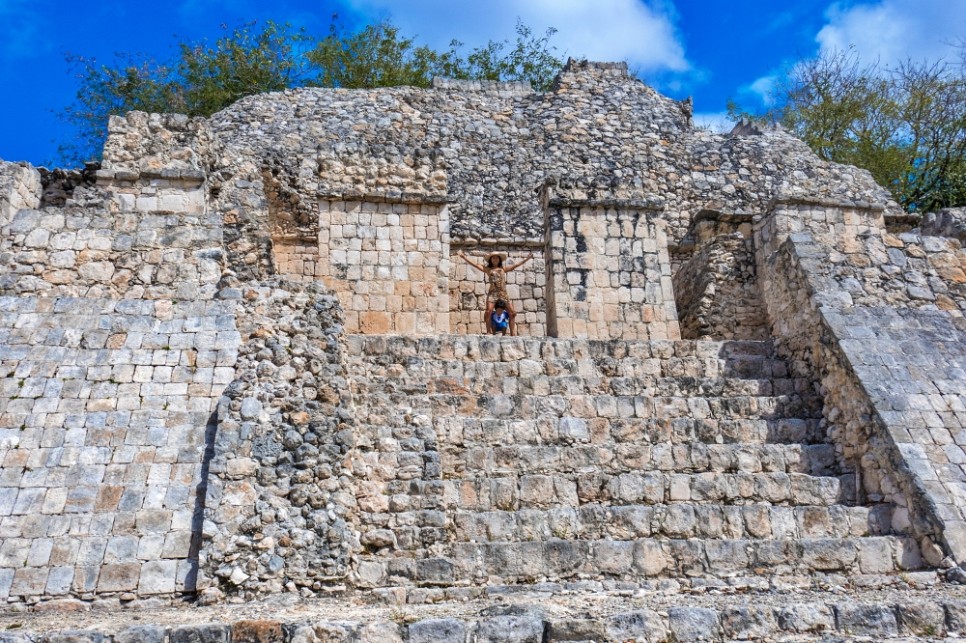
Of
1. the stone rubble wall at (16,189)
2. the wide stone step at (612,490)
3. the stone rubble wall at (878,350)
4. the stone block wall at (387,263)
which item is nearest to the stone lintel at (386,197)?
the stone block wall at (387,263)

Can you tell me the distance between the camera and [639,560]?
17.3 feet

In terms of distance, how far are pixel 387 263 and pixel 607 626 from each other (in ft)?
19.0

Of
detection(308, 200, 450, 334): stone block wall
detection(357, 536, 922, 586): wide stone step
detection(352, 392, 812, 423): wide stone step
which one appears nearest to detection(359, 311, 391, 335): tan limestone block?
detection(308, 200, 450, 334): stone block wall

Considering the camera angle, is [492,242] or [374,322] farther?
[492,242]

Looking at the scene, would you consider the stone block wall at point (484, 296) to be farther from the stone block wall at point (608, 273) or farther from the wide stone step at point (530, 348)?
the wide stone step at point (530, 348)

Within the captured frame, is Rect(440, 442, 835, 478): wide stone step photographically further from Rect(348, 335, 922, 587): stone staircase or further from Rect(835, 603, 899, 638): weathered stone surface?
Rect(835, 603, 899, 638): weathered stone surface

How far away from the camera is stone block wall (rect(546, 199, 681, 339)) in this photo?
8805 millimetres

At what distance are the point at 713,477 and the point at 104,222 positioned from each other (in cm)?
594

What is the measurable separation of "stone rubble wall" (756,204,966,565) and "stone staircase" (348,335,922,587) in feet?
0.73

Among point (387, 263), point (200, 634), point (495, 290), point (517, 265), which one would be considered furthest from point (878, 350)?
Result: point (200, 634)

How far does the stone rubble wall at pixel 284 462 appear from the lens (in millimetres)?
4836

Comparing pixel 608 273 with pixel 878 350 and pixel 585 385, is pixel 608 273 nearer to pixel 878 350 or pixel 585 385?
pixel 585 385

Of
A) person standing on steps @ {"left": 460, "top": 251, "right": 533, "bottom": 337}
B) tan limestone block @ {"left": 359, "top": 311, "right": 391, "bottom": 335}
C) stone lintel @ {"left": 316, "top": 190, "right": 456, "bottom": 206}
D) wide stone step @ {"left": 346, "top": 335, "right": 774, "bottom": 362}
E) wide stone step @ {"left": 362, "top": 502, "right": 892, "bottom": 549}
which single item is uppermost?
stone lintel @ {"left": 316, "top": 190, "right": 456, "bottom": 206}

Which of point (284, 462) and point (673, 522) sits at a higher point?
point (284, 462)
